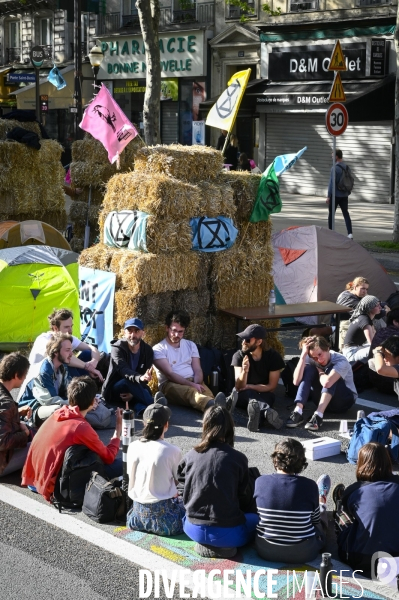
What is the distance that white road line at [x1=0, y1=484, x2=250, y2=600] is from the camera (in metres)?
6.12

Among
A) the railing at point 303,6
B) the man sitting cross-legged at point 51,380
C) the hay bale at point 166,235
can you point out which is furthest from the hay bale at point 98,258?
the railing at point 303,6

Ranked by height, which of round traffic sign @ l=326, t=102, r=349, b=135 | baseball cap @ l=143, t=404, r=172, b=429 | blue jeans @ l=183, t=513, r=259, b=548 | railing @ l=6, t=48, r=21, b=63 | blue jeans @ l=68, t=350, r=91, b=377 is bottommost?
blue jeans @ l=183, t=513, r=259, b=548

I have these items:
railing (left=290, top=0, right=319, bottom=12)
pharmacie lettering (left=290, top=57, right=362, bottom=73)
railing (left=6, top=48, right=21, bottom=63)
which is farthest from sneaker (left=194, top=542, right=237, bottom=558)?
railing (left=6, top=48, right=21, bottom=63)

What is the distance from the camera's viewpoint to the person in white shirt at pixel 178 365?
31.8 feet

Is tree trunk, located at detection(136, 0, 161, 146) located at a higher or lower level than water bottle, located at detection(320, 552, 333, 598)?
higher

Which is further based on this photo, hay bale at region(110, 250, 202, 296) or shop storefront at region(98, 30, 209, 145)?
shop storefront at region(98, 30, 209, 145)

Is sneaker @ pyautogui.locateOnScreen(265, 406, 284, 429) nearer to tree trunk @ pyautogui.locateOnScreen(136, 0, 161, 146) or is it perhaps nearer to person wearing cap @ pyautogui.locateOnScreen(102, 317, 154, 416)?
person wearing cap @ pyautogui.locateOnScreen(102, 317, 154, 416)

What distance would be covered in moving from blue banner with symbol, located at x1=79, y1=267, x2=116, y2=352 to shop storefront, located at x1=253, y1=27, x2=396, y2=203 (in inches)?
689

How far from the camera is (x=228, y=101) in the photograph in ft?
43.6

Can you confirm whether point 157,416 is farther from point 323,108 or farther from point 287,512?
point 323,108

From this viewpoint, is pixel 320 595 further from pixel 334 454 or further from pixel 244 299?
pixel 244 299

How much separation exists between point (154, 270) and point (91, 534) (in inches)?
166

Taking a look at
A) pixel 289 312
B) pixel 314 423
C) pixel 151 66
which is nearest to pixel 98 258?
pixel 289 312

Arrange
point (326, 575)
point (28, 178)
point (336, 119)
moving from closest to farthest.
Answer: point (326, 575), point (336, 119), point (28, 178)
